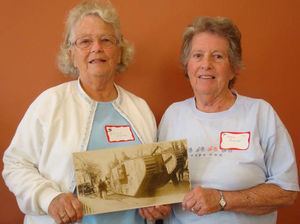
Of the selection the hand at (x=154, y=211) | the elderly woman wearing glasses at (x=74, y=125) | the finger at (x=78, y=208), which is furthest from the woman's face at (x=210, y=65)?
the finger at (x=78, y=208)

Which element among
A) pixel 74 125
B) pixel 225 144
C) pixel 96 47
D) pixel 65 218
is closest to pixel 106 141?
pixel 74 125

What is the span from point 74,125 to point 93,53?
1.48 ft

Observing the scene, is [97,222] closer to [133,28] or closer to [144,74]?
[144,74]

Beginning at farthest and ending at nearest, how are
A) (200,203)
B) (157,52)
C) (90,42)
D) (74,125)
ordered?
(157,52)
(90,42)
(74,125)
(200,203)

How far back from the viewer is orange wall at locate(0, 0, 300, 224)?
1.83 m

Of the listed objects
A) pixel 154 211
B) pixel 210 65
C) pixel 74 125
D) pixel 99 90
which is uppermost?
pixel 210 65

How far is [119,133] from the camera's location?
62.2 inches

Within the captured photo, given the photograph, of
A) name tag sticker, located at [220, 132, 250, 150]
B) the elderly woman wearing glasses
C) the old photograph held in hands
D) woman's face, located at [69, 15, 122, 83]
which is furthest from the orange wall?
the old photograph held in hands

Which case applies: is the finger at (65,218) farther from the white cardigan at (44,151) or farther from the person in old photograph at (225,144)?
the person in old photograph at (225,144)

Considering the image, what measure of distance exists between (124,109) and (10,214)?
1.11 metres

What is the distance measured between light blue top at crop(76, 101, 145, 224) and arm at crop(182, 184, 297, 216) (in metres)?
0.35

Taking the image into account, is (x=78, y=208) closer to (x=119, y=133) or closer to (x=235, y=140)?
(x=119, y=133)

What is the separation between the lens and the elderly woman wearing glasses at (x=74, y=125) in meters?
1.35

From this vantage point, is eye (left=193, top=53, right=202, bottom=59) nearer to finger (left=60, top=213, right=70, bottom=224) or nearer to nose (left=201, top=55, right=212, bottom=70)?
nose (left=201, top=55, right=212, bottom=70)
